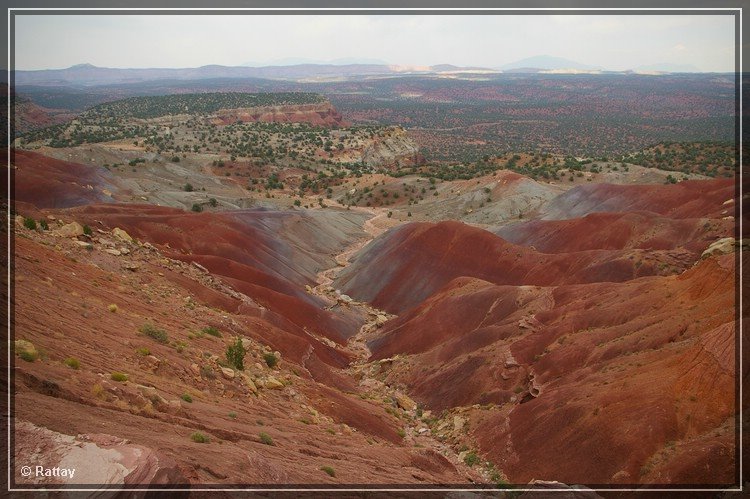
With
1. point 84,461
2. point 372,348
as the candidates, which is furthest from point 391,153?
point 84,461

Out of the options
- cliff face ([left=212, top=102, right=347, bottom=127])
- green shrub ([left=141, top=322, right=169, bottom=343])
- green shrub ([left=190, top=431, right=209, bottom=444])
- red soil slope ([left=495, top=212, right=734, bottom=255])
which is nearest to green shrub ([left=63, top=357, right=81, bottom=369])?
green shrub ([left=190, top=431, right=209, bottom=444])

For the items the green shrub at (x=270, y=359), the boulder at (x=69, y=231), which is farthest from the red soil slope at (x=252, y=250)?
the green shrub at (x=270, y=359)

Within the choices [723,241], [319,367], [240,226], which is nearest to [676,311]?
[723,241]

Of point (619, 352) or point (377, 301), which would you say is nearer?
point (619, 352)

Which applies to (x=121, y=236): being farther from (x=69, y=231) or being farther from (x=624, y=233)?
(x=624, y=233)

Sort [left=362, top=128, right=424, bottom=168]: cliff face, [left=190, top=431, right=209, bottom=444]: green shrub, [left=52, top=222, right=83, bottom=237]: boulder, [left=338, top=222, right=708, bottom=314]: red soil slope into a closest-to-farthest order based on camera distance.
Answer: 1. [left=190, top=431, right=209, bottom=444]: green shrub
2. [left=52, top=222, right=83, bottom=237]: boulder
3. [left=338, top=222, right=708, bottom=314]: red soil slope
4. [left=362, top=128, right=424, bottom=168]: cliff face

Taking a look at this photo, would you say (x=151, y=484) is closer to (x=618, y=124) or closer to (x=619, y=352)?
(x=619, y=352)

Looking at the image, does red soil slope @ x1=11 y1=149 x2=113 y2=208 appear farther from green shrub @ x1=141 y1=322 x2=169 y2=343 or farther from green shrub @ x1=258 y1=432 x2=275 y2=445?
green shrub @ x1=258 y1=432 x2=275 y2=445
